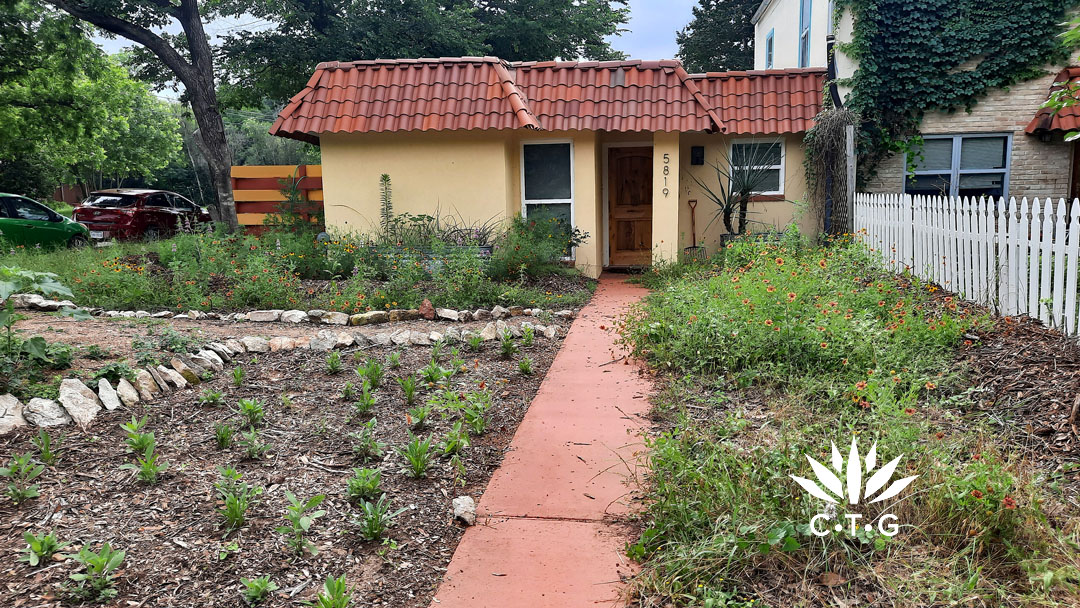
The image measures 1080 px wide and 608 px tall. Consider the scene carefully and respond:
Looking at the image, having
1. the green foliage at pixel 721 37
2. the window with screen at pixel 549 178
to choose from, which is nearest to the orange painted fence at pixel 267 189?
the window with screen at pixel 549 178

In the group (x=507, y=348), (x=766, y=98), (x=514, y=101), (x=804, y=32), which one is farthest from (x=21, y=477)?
(x=804, y=32)

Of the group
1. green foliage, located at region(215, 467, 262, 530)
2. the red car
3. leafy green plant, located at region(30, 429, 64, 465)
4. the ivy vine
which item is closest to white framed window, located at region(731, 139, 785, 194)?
the ivy vine

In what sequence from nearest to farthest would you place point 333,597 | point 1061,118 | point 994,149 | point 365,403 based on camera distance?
point 333,597 → point 365,403 → point 1061,118 → point 994,149

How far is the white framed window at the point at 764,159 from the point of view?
12.0 metres

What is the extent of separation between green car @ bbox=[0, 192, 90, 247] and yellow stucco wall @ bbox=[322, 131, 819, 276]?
7096mm

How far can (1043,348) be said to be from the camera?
186 inches

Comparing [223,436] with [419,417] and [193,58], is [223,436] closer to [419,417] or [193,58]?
[419,417]

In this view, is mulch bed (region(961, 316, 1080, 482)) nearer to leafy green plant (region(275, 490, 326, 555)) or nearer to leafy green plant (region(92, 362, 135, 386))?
leafy green plant (region(275, 490, 326, 555))

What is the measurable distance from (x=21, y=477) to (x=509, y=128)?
7.83 meters

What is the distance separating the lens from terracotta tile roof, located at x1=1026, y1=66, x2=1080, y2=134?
1054cm

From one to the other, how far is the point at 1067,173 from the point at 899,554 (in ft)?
37.1

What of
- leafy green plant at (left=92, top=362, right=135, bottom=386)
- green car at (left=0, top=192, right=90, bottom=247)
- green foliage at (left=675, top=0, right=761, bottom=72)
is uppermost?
green foliage at (left=675, top=0, right=761, bottom=72)

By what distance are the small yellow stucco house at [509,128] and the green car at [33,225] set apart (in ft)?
23.8

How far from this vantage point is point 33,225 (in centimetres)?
1442
